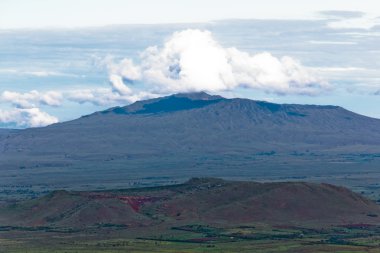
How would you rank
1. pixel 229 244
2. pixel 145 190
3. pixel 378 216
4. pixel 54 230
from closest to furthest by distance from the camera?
pixel 229 244 < pixel 54 230 < pixel 378 216 < pixel 145 190

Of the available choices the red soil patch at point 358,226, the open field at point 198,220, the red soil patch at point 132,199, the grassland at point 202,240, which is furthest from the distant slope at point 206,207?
the grassland at point 202,240

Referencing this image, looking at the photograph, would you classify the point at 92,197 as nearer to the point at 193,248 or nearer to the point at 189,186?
the point at 189,186

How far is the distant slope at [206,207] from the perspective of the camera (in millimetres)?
167250

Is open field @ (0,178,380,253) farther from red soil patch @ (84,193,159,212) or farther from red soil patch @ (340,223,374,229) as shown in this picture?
red soil patch @ (84,193,159,212)

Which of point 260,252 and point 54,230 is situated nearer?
point 260,252

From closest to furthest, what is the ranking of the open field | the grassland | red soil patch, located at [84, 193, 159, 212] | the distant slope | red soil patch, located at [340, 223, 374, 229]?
the grassland
the open field
red soil patch, located at [340, 223, 374, 229]
the distant slope
red soil patch, located at [84, 193, 159, 212]

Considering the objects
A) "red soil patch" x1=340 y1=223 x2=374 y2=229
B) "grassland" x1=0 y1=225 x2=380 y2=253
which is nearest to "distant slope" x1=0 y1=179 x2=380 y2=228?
"red soil patch" x1=340 y1=223 x2=374 y2=229

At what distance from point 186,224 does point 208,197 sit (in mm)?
17600

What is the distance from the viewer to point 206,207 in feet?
576

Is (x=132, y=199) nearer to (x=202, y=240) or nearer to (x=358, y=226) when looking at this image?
(x=202, y=240)

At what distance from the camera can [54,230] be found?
15862 centimetres

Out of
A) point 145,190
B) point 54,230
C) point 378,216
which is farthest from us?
point 145,190

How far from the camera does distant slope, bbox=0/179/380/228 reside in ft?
549

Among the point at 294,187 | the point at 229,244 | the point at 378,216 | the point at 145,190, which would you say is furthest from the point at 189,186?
the point at 229,244
